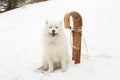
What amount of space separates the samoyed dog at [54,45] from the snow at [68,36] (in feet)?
0.59

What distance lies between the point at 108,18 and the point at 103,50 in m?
3.12

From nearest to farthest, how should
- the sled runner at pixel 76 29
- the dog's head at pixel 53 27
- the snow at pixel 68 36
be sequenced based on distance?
1. the dog's head at pixel 53 27
2. the snow at pixel 68 36
3. the sled runner at pixel 76 29

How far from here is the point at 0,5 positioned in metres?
15.2

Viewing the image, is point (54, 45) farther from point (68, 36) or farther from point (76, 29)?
point (68, 36)

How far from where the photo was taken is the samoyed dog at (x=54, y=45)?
5.27 metres

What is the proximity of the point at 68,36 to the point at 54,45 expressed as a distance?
9.79 feet

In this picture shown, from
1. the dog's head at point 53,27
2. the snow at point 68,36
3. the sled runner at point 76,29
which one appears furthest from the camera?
the sled runner at point 76,29

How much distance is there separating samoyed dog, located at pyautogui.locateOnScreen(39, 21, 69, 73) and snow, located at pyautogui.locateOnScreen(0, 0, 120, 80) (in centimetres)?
18

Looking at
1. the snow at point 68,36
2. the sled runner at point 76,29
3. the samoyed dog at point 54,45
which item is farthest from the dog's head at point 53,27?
the snow at point 68,36

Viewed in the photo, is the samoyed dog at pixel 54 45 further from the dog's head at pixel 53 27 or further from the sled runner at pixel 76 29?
the sled runner at pixel 76 29

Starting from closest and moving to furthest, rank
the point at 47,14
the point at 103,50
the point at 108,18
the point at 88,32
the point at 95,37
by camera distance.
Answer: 1. the point at 103,50
2. the point at 95,37
3. the point at 88,32
4. the point at 108,18
5. the point at 47,14

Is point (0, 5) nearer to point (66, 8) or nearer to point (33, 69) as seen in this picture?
point (66, 8)

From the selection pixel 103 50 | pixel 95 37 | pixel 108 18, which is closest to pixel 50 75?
pixel 103 50

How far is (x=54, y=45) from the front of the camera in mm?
5398
